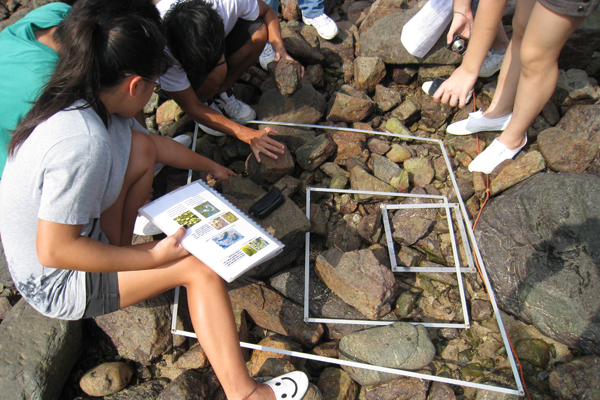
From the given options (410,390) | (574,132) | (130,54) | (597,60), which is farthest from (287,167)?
(597,60)

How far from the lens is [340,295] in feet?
7.74

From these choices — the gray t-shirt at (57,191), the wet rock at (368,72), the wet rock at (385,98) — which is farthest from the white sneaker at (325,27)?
the gray t-shirt at (57,191)

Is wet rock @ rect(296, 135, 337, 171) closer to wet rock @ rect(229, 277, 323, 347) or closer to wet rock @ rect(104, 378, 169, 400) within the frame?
wet rock @ rect(229, 277, 323, 347)

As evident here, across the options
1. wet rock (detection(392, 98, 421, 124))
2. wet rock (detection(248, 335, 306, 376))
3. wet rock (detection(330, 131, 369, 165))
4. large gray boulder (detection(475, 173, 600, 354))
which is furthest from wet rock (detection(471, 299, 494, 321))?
wet rock (detection(392, 98, 421, 124))

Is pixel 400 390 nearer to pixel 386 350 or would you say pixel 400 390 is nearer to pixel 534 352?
pixel 386 350

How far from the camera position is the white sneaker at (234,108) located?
3097mm

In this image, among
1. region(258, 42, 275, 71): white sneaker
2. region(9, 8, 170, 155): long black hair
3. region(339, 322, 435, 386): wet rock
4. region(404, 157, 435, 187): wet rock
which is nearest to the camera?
region(9, 8, 170, 155): long black hair

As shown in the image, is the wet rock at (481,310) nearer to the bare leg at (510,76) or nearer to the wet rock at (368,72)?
the bare leg at (510,76)

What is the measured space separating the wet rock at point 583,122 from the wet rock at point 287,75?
2173 mm

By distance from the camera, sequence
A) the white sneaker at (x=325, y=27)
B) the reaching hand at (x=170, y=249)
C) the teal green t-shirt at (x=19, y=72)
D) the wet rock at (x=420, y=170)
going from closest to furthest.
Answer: the reaching hand at (x=170, y=249) → the teal green t-shirt at (x=19, y=72) → the wet rock at (x=420, y=170) → the white sneaker at (x=325, y=27)

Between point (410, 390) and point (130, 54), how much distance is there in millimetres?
2163

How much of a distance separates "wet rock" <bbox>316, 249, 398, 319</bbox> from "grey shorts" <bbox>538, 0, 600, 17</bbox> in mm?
1629

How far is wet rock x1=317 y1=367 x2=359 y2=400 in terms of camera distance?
2.08 metres

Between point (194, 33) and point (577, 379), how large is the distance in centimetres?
293
